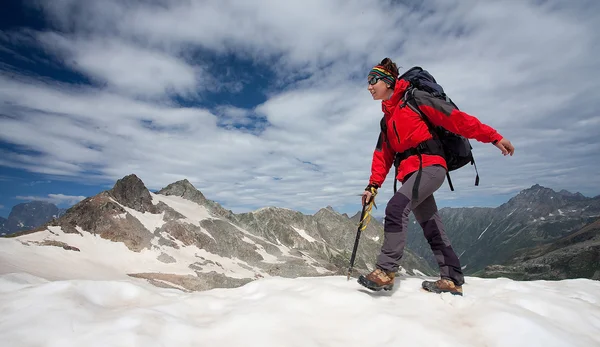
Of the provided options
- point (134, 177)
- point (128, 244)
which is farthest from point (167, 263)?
point (134, 177)

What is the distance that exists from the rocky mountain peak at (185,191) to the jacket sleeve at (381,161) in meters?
96.1

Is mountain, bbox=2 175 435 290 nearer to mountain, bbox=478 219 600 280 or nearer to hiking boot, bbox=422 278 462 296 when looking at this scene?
hiking boot, bbox=422 278 462 296

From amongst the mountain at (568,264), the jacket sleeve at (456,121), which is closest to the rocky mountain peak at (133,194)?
the jacket sleeve at (456,121)

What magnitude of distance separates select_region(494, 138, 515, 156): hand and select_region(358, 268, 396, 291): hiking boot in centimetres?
293

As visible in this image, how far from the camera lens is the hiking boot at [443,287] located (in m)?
5.34

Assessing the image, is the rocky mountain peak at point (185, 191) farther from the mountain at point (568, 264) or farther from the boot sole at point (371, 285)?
the mountain at point (568, 264)

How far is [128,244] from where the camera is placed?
62.2 metres

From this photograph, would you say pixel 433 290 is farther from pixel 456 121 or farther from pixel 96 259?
pixel 96 259

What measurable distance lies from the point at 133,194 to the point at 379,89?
80.4 m

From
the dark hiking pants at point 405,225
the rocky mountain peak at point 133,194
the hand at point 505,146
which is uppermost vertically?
the rocky mountain peak at point 133,194

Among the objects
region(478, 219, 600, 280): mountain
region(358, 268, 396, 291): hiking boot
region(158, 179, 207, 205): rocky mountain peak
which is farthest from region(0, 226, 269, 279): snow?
region(478, 219, 600, 280): mountain

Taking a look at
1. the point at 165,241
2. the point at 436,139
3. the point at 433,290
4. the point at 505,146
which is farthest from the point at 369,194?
the point at 165,241

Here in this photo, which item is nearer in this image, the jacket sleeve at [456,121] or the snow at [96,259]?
the jacket sleeve at [456,121]

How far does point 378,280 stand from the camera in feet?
17.1
